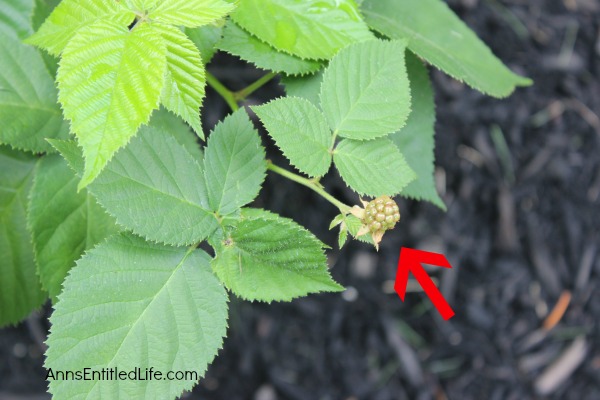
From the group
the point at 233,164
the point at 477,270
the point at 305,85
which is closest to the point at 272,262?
the point at 233,164

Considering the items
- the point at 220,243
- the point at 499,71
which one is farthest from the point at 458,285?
the point at 220,243

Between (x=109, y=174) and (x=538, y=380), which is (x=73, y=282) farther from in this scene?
(x=538, y=380)

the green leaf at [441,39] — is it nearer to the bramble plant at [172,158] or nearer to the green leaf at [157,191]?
the bramble plant at [172,158]

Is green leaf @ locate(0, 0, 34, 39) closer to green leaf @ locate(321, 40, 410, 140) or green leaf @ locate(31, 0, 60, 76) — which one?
green leaf @ locate(31, 0, 60, 76)

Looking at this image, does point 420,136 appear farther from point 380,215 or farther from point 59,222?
point 59,222

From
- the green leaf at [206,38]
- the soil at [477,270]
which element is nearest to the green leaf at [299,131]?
the green leaf at [206,38]

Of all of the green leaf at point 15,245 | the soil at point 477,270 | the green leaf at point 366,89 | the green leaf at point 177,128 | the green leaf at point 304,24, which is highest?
the green leaf at point 304,24
